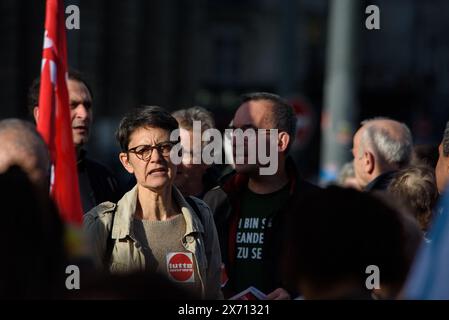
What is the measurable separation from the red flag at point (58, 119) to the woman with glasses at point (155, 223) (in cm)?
13

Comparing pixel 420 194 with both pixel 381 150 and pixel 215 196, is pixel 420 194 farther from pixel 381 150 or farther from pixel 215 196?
pixel 381 150

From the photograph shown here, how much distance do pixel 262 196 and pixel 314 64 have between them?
4633cm

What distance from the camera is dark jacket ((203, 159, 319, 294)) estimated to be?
17.9 feet

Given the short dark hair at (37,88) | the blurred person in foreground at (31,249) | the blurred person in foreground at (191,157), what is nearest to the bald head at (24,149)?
the blurred person in foreground at (31,249)

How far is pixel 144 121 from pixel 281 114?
97 cm

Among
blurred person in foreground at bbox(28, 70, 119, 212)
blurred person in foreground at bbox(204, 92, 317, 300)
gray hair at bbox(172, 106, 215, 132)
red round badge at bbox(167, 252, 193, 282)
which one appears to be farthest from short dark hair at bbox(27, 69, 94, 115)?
red round badge at bbox(167, 252, 193, 282)

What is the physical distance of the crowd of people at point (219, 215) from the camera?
9.79ft

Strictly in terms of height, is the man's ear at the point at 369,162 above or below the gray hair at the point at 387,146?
below

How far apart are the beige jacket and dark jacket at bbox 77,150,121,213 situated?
882mm

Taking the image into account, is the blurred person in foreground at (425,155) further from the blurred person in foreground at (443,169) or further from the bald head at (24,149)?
the bald head at (24,149)

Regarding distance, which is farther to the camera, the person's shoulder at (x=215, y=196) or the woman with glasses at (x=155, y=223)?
the person's shoulder at (x=215, y=196)

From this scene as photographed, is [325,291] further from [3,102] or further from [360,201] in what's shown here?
[3,102]

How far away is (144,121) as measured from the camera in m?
5.15
